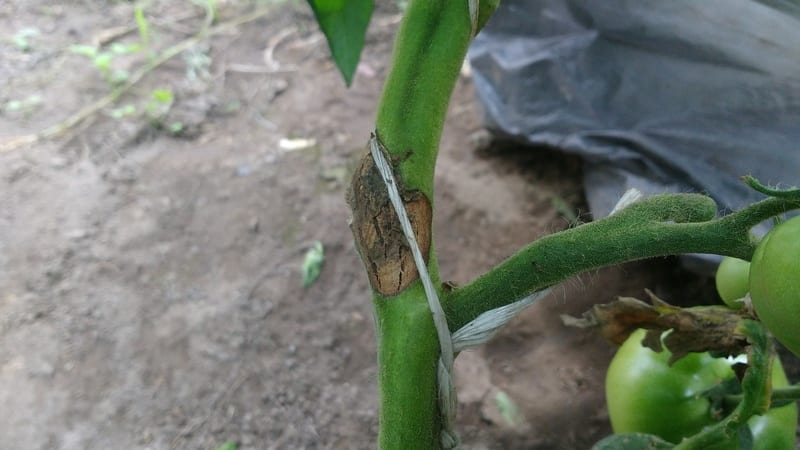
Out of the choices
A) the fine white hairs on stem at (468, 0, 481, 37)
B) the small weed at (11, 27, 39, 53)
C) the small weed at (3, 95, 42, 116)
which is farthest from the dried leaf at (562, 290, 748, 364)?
the small weed at (11, 27, 39, 53)

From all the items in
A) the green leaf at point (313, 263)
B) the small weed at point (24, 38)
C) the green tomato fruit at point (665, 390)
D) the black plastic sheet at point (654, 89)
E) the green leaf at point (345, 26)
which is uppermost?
the green leaf at point (345, 26)

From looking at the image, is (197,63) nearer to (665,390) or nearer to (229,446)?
(229,446)

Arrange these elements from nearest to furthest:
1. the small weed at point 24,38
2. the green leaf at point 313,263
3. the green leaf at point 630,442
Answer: the green leaf at point 630,442 < the green leaf at point 313,263 < the small weed at point 24,38

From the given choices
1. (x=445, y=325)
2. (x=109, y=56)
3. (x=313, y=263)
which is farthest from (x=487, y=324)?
(x=109, y=56)

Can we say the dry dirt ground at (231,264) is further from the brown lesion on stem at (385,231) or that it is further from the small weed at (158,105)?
the brown lesion on stem at (385,231)

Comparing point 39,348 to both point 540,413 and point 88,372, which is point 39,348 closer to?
point 88,372

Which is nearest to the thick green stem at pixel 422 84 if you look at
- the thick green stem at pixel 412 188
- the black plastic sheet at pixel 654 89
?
the thick green stem at pixel 412 188

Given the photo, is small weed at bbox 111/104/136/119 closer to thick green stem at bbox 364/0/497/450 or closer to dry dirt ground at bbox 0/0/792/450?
dry dirt ground at bbox 0/0/792/450
